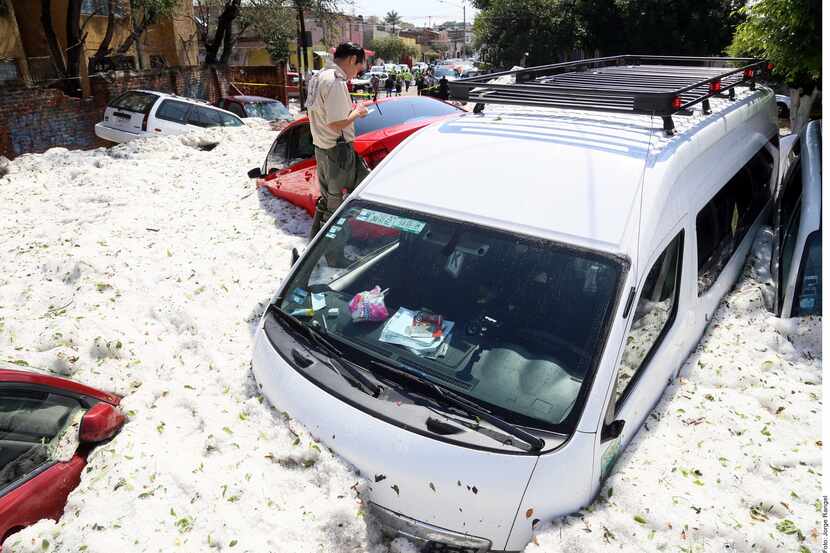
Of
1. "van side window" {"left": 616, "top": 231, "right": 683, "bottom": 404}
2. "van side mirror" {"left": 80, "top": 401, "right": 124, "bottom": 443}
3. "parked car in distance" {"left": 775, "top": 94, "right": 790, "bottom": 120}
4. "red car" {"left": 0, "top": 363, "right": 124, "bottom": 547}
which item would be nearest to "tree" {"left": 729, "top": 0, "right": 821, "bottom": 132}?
"van side window" {"left": 616, "top": 231, "right": 683, "bottom": 404}

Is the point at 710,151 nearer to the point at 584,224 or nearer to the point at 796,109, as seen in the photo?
the point at 584,224

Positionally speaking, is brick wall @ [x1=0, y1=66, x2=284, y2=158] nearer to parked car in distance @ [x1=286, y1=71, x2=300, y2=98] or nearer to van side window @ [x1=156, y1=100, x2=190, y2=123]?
van side window @ [x1=156, y1=100, x2=190, y2=123]

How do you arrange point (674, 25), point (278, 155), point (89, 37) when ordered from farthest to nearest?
1. point (674, 25)
2. point (89, 37)
3. point (278, 155)

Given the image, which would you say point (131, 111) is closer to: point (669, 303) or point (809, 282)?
point (669, 303)

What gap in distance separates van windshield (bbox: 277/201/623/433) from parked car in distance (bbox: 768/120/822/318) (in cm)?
211

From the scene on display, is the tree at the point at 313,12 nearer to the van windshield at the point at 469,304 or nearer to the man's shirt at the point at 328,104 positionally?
the man's shirt at the point at 328,104

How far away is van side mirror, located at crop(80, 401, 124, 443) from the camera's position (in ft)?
9.57

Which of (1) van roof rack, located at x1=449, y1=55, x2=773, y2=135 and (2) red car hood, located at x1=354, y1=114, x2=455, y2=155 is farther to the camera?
(2) red car hood, located at x1=354, y1=114, x2=455, y2=155

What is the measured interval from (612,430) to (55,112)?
14942 mm

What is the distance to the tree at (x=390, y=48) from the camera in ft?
265

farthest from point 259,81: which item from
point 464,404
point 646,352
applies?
point 464,404

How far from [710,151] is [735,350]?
4.22 ft

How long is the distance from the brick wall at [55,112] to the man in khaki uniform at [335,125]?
1034 centimetres

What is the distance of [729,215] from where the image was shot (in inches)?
165
